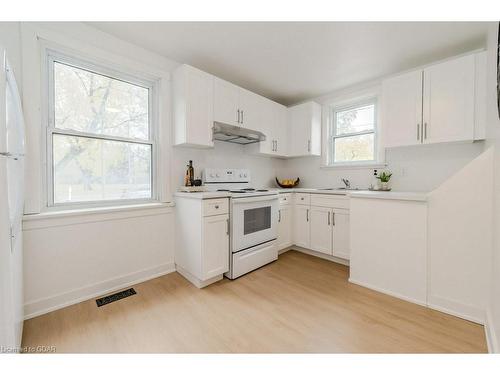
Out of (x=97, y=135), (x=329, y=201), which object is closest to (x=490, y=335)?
(x=329, y=201)

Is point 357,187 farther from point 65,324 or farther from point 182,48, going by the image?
point 65,324

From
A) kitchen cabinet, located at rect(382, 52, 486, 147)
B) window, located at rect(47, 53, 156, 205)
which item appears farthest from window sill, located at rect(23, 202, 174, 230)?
kitchen cabinet, located at rect(382, 52, 486, 147)

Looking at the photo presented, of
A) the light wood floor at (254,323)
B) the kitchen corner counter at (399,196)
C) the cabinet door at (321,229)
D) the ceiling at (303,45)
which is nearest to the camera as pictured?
the light wood floor at (254,323)

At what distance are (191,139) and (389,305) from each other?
7.92ft

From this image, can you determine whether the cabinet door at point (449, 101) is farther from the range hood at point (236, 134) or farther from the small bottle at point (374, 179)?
the range hood at point (236, 134)

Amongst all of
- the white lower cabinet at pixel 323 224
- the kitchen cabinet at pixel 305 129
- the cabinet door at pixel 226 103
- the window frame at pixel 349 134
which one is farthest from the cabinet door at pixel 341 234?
the cabinet door at pixel 226 103

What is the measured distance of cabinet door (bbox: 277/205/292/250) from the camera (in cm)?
301

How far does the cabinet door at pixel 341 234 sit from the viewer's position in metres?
2.65

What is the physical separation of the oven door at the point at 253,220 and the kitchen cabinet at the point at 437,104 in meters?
1.61

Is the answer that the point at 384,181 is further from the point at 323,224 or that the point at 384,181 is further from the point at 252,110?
the point at 252,110

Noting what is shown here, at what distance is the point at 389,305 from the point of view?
1.82 m

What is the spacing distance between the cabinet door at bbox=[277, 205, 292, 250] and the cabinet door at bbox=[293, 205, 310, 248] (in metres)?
0.08

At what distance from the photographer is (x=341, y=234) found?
8.84 feet
